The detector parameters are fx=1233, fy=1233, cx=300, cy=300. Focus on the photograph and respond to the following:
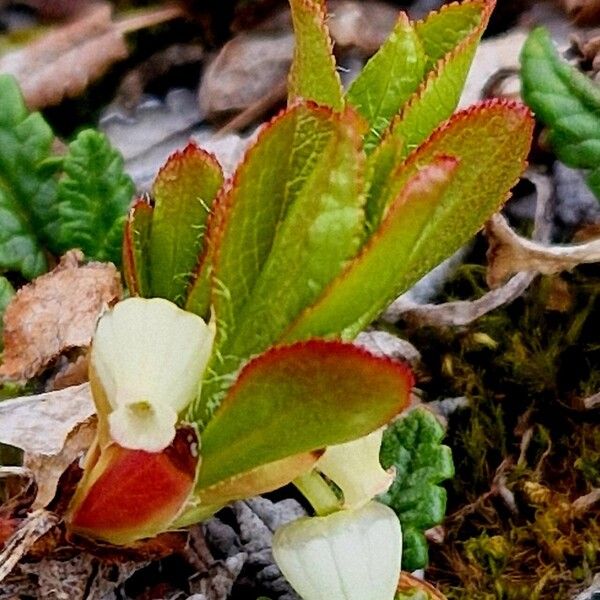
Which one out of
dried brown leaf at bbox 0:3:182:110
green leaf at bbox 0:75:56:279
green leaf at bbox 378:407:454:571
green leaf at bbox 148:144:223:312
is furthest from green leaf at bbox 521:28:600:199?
dried brown leaf at bbox 0:3:182:110

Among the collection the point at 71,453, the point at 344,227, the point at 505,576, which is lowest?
the point at 505,576

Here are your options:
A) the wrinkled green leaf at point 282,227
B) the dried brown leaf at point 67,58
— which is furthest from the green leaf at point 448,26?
the dried brown leaf at point 67,58

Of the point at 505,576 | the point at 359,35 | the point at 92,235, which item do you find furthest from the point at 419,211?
the point at 359,35

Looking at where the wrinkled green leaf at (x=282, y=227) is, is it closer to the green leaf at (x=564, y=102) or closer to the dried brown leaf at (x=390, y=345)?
the dried brown leaf at (x=390, y=345)

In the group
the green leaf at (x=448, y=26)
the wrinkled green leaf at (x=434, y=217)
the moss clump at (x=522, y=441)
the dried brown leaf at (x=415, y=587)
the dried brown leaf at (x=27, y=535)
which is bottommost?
the moss clump at (x=522, y=441)

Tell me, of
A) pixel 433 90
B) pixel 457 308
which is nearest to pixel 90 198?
pixel 457 308

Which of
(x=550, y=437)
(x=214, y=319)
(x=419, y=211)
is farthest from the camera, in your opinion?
(x=550, y=437)

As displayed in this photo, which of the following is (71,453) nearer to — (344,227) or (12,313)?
(12,313)
